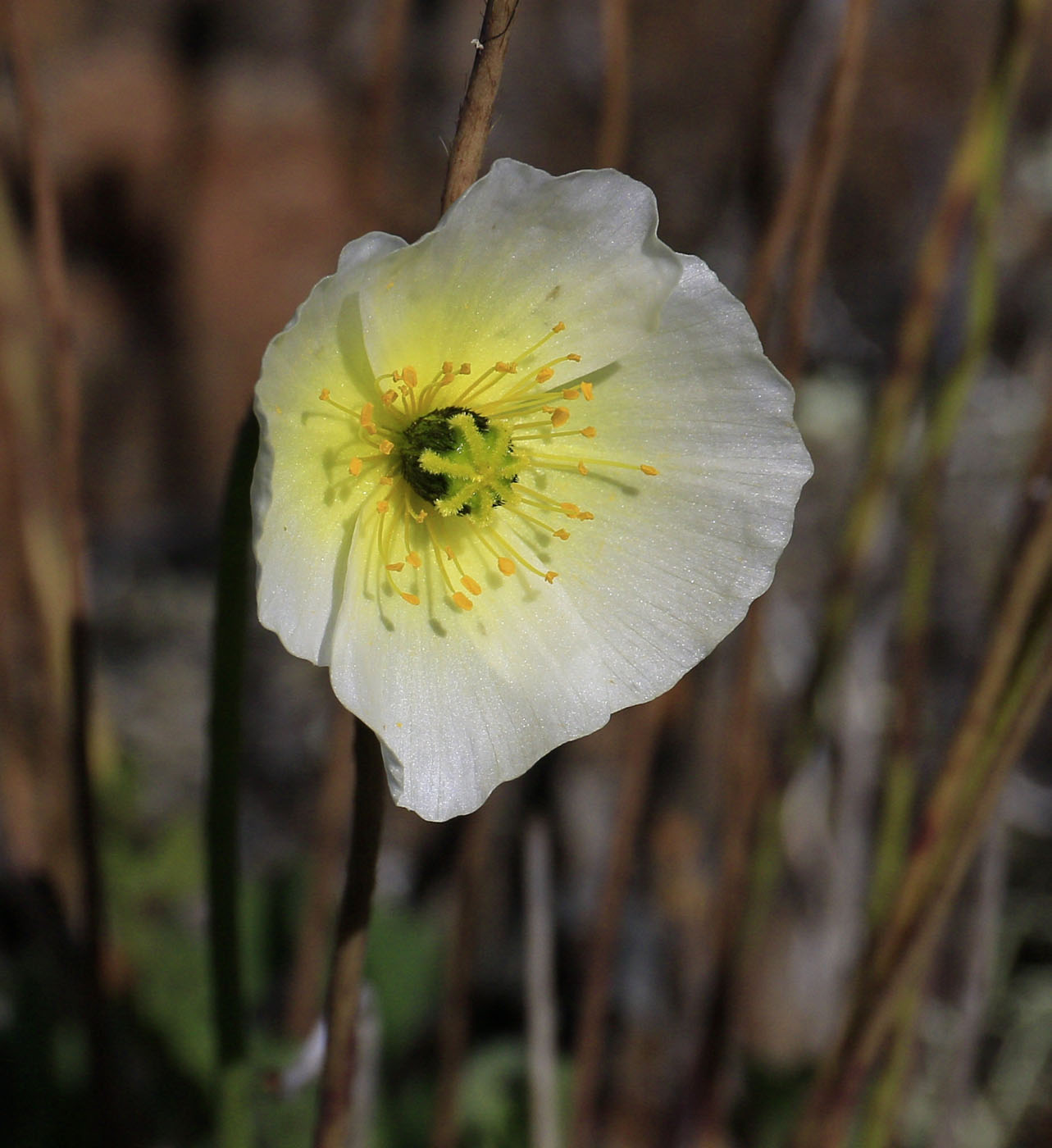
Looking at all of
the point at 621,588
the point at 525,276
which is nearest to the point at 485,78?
the point at 525,276

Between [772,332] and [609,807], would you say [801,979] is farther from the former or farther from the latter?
[772,332]

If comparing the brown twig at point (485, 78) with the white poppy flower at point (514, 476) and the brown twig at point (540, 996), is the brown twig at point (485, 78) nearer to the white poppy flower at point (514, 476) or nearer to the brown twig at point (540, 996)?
the white poppy flower at point (514, 476)

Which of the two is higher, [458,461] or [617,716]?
[458,461]

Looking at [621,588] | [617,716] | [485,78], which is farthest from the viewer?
[617,716]

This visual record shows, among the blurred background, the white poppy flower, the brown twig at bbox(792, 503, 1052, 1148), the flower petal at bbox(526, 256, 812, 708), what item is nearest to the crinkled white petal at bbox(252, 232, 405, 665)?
the white poppy flower

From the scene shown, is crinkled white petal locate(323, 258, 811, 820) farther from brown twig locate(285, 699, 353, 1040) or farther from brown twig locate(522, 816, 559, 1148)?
brown twig locate(522, 816, 559, 1148)

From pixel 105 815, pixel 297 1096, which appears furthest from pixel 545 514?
pixel 105 815

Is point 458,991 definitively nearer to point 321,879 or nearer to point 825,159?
point 321,879
